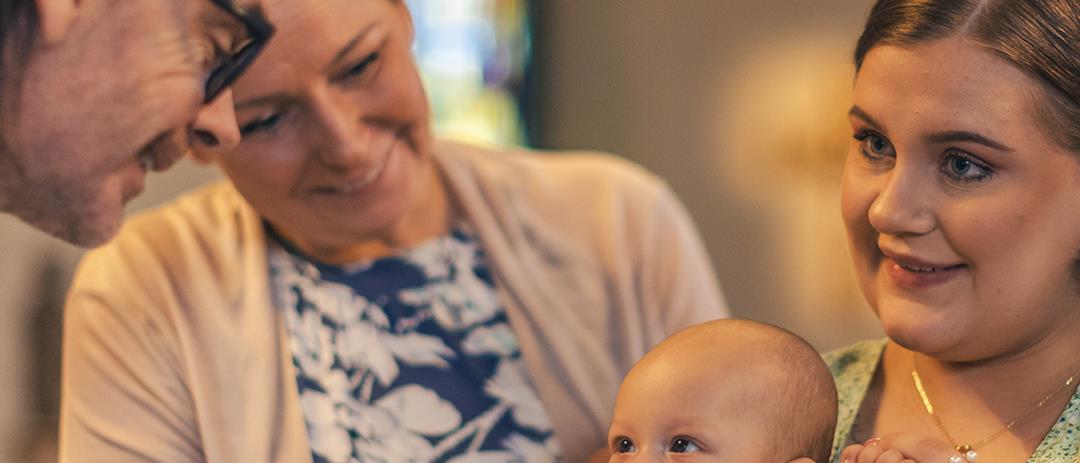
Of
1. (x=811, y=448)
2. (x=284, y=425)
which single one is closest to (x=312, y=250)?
(x=284, y=425)

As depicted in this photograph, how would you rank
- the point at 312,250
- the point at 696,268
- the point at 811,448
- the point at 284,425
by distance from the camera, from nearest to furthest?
the point at 811,448 < the point at 284,425 < the point at 312,250 < the point at 696,268

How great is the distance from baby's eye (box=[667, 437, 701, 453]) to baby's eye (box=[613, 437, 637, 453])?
0.07m

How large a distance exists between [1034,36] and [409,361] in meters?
1.20

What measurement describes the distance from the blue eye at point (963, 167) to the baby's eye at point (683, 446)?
48cm

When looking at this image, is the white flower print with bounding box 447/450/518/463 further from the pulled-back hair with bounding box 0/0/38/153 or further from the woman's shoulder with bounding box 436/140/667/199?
the pulled-back hair with bounding box 0/0/38/153

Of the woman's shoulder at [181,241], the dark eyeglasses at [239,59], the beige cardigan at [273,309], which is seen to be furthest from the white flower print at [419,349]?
the dark eyeglasses at [239,59]

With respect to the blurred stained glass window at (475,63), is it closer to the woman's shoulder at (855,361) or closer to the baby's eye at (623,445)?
the woman's shoulder at (855,361)

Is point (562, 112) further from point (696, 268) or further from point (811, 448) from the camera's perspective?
point (811, 448)

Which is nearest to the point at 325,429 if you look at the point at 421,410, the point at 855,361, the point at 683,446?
the point at 421,410

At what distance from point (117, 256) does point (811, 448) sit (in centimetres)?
125

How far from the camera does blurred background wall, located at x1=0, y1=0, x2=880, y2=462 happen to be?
231 inches

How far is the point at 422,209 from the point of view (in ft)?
8.25

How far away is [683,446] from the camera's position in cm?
174

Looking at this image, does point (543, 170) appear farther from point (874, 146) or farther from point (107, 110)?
point (107, 110)
